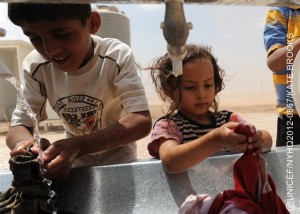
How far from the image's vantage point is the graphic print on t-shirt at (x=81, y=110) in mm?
1015

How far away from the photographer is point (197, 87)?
1.04 meters

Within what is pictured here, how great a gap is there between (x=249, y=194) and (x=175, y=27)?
358 mm

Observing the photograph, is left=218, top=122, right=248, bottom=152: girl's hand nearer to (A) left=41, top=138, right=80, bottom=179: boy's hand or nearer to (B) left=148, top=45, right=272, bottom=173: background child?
(B) left=148, top=45, right=272, bottom=173: background child

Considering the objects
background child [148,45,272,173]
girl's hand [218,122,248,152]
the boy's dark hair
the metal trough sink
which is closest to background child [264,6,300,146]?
background child [148,45,272,173]

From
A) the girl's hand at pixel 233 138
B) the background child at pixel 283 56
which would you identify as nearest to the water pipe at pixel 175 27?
the girl's hand at pixel 233 138

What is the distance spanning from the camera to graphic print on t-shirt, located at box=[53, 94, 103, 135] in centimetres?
101

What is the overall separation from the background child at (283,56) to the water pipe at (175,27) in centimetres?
82

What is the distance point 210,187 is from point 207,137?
0.46ft

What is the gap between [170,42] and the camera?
439 millimetres

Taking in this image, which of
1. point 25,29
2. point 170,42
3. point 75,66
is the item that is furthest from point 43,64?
point 170,42

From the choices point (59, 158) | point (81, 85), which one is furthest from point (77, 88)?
point (59, 158)

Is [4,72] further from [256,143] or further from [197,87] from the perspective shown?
[197,87]

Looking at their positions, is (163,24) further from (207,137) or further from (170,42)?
(207,137)

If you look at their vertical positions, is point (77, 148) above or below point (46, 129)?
above
